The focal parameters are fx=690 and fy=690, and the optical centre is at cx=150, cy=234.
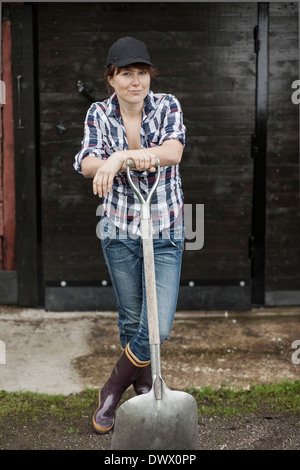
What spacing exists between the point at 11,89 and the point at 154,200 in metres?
2.83

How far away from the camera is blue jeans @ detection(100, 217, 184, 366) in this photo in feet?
11.4

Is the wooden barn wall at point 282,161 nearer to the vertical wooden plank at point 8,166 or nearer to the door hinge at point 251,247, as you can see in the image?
the door hinge at point 251,247

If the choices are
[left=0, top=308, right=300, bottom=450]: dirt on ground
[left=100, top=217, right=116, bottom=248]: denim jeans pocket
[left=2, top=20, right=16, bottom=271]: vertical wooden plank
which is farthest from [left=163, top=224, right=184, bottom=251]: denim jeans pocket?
[left=2, top=20, right=16, bottom=271]: vertical wooden plank

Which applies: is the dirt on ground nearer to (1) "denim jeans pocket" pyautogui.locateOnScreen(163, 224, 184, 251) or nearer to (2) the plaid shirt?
(1) "denim jeans pocket" pyautogui.locateOnScreen(163, 224, 184, 251)

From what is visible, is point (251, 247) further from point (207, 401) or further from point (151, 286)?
point (151, 286)

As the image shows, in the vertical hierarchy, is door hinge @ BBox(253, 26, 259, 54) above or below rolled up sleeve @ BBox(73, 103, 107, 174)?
above

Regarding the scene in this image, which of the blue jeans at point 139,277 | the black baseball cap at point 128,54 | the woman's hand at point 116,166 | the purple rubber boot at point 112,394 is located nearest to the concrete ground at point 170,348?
the purple rubber boot at point 112,394

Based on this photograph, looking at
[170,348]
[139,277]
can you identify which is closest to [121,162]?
[139,277]

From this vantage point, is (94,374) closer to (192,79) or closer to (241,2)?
(192,79)

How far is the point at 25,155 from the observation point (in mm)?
5816

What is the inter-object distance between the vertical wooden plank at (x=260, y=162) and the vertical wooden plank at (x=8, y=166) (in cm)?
206

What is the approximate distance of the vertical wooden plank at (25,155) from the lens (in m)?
5.66

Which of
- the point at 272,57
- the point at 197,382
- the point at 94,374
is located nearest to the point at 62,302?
the point at 94,374

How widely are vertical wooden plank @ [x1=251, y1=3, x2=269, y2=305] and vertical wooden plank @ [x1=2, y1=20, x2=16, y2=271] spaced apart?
206 centimetres
